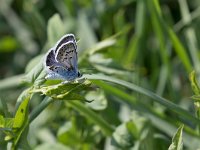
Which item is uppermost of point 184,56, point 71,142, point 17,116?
point 17,116

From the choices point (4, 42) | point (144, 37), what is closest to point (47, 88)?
point (144, 37)

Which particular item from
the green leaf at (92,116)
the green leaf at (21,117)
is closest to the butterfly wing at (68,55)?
the green leaf at (21,117)

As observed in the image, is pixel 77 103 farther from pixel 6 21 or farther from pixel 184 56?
pixel 6 21

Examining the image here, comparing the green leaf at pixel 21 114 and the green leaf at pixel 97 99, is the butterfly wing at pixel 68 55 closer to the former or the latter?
the green leaf at pixel 21 114

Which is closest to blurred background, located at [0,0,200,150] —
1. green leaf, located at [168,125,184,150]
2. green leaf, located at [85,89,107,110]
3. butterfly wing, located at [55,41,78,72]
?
green leaf, located at [85,89,107,110]

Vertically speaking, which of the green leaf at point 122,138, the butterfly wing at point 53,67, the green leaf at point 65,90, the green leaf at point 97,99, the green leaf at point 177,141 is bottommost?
the green leaf at point 122,138

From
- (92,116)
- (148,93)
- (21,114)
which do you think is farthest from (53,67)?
(92,116)

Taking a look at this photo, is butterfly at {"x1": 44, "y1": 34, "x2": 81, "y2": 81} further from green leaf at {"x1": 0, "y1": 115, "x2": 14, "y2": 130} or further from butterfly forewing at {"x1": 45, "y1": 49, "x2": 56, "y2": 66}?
green leaf at {"x1": 0, "y1": 115, "x2": 14, "y2": 130}
